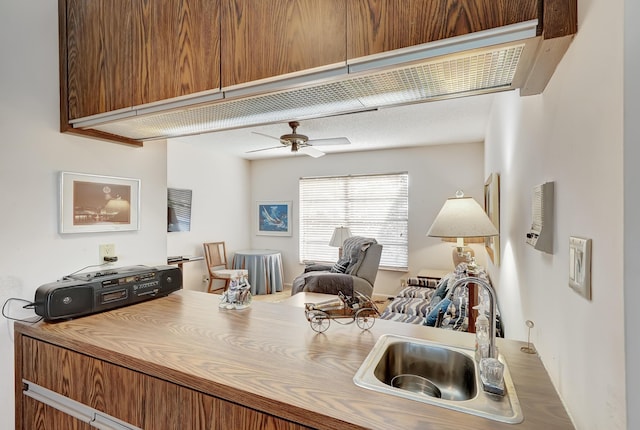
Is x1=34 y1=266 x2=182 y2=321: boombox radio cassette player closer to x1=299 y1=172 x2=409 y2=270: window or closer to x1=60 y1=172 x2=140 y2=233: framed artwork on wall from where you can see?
x1=60 y1=172 x2=140 y2=233: framed artwork on wall

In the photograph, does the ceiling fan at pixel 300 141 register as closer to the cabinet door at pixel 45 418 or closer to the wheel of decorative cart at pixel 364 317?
the wheel of decorative cart at pixel 364 317

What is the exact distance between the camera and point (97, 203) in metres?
1.66

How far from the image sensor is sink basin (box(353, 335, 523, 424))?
35.3 inches

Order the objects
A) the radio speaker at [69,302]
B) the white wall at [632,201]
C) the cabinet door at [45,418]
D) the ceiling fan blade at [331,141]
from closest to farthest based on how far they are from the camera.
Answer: the white wall at [632,201]
the cabinet door at [45,418]
the radio speaker at [69,302]
the ceiling fan blade at [331,141]

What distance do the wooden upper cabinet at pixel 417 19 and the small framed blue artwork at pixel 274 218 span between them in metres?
4.79

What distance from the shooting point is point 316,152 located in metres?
4.07

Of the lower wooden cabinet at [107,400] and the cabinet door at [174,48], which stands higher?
the cabinet door at [174,48]

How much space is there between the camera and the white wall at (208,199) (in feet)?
15.1

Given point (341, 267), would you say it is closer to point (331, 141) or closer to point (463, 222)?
point (331, 141)

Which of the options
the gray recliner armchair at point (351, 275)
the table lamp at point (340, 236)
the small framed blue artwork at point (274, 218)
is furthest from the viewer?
the small framed blue artwork at point (274, 218)

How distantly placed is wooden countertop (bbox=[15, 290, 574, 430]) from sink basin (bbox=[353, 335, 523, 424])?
38 millimetres

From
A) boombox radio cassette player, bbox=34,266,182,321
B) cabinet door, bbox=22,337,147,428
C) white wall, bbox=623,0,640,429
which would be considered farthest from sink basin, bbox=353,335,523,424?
boombox radio cassette player, bbox=34,266,182,321

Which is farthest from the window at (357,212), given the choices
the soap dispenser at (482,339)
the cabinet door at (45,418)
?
the cabinet door at (45,418)

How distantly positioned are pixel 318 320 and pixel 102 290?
1018mm
